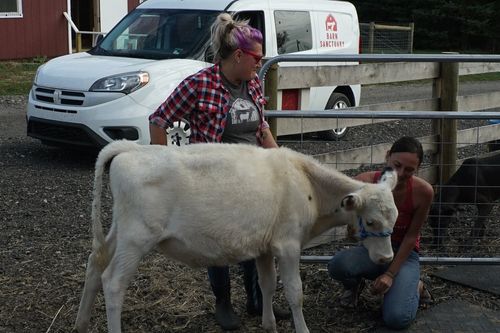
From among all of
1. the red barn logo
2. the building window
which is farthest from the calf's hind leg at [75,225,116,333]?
the building window

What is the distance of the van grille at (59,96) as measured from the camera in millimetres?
9367

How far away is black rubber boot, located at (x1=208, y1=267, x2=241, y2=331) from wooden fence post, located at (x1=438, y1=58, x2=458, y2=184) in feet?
9.93

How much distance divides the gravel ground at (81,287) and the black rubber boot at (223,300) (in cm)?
9

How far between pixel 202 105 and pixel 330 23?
27.7 ft

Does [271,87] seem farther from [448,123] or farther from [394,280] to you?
[394,280]

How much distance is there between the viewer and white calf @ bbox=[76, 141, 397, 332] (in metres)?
4.10

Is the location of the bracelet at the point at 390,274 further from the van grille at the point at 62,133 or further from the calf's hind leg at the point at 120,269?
the van grille at the point at 62,133

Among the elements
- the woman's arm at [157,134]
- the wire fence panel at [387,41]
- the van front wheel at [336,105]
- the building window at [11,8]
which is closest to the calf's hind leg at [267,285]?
the woman's arm at [157,134]

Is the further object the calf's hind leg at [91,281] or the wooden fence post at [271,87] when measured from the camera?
the wooden fence post at [271,87]

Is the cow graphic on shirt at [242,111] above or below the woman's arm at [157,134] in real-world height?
above

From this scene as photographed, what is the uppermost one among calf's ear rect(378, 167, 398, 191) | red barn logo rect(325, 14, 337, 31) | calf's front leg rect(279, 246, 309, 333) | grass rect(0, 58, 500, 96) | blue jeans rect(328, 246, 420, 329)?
red barn logo rect(325, 14, 337, 31)

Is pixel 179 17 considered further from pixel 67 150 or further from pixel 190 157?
pixel 190 157

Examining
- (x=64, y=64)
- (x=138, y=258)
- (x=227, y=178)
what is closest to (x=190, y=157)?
(x=227, y=178)

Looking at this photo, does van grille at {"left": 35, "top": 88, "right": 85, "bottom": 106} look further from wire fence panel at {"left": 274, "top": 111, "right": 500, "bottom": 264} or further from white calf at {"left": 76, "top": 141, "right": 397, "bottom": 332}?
white calf at {"left": 76, "top": 141, "right": 397, "bottom": 332}
